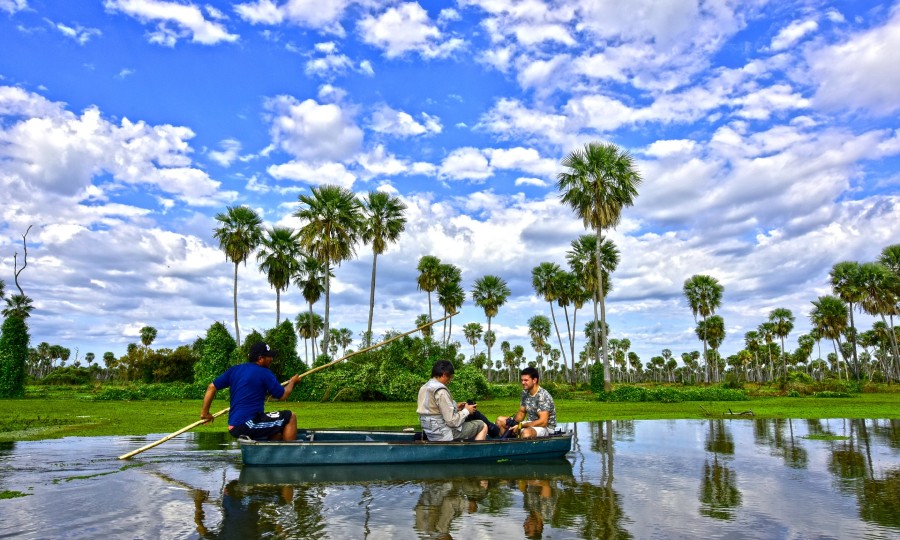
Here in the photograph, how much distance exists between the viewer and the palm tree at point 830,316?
229 feet

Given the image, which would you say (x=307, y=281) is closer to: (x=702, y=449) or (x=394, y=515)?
(x=702, y=449)

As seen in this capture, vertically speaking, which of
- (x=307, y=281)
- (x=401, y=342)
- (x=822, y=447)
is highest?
(x=307, y=281)

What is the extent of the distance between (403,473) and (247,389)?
112 inches

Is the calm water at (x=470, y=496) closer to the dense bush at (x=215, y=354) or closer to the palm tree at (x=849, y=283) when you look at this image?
the dense bush at (x=215, y=354)

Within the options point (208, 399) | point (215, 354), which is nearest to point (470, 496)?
point (208, 399)

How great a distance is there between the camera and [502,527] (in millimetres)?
5855

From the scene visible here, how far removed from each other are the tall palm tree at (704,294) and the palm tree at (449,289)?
31634 mm

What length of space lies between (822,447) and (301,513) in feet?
37.8

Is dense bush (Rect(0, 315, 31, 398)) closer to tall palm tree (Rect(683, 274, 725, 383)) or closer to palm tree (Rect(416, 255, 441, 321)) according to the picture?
palm tree (Rect(416, 255, 441, 321))

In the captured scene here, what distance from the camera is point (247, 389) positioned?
9281 mm

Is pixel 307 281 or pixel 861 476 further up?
pixel 307 281

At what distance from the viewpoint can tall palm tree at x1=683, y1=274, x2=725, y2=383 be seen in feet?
241

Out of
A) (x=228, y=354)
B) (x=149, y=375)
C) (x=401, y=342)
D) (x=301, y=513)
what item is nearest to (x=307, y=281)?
(x=228, y=354)

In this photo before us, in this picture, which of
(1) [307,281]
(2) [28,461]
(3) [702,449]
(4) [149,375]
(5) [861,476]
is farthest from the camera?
(4) [149,375]
